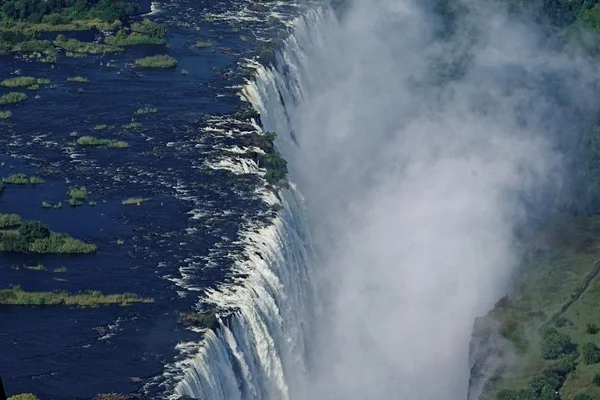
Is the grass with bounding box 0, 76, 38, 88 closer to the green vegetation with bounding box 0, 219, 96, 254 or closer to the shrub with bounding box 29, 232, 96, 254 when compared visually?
the green vegetation with bounding box 0, 219, 96, 254

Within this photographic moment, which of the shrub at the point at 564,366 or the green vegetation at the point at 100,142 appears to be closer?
the shrub at the point at 564,366

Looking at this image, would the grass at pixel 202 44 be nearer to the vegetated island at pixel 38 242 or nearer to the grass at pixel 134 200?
the grass at pixel 134 200

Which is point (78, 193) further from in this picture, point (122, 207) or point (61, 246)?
point (61, 246)

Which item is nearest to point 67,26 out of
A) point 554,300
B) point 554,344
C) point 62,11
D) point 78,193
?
point 62,11

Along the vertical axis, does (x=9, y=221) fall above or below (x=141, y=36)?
below

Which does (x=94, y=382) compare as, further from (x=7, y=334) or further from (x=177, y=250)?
(x=177, y=250)

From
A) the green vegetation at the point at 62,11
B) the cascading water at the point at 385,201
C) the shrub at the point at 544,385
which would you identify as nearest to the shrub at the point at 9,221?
the cascading water at the point at 385,201

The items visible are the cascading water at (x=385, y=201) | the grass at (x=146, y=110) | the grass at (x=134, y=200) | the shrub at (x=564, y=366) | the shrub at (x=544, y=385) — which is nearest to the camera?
the shrub at (x=544, y=385)

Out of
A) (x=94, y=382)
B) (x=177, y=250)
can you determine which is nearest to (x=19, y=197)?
(x=177, y=250)

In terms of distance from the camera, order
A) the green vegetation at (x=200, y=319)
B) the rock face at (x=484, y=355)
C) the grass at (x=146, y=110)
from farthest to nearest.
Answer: the grass at (x=146, y=110) < the rock face at (x=484, y=355) < the green vegetation at (x=200, y=319)
